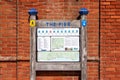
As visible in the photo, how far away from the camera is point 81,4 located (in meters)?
6.04

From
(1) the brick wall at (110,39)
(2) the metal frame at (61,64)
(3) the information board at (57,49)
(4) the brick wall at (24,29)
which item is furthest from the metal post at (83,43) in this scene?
(1) the brick wall at (110,39)

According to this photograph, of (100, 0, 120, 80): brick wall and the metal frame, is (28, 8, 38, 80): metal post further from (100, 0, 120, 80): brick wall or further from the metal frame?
(100, 0, 120, 80): brick wall

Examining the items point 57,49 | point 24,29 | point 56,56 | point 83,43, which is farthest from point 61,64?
point 24,29

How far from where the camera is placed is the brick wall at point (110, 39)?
19.6 feet

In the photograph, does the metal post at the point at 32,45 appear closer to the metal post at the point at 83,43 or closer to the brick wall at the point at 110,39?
the metal post at the point at 83,43

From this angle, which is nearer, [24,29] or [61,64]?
[61,64]

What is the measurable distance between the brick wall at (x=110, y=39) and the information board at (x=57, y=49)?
1.94ft

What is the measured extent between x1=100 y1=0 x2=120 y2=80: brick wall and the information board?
1.94 ft

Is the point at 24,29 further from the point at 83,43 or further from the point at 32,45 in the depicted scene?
the point at 83,43

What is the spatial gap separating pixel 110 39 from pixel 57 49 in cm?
108

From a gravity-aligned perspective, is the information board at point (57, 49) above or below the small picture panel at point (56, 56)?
above

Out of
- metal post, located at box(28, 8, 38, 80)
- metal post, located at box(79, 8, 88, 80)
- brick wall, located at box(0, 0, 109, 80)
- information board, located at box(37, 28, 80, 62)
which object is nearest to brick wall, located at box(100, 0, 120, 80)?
brick wall, located at box(0, 0, 109, 80)

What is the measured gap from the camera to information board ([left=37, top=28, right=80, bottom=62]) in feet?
18.8

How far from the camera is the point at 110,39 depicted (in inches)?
235
